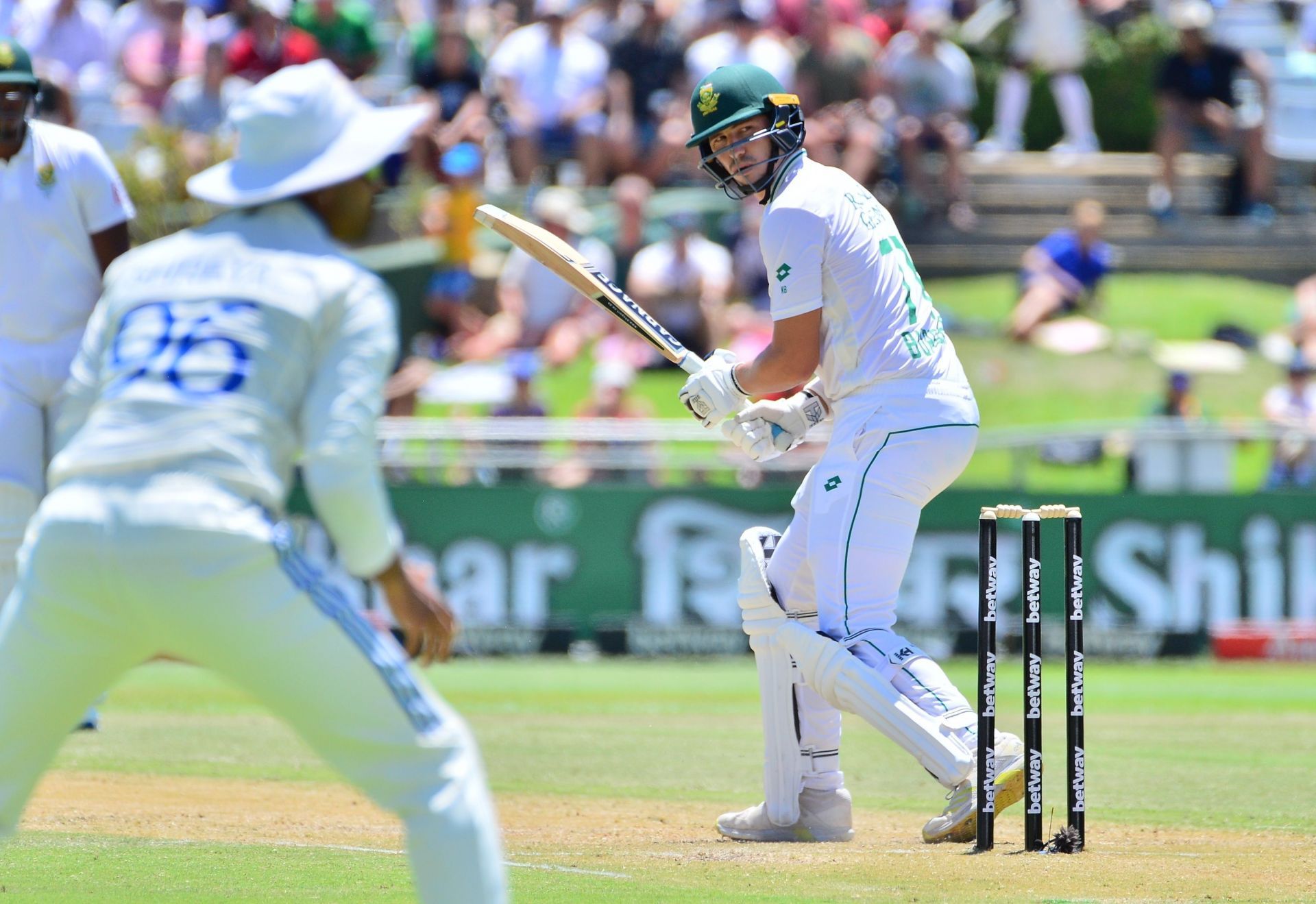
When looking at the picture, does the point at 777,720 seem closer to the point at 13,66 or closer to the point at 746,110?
the point at 746,110

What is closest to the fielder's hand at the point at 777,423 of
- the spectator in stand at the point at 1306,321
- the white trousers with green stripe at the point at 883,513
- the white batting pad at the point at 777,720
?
the white trousers with green stripe at the point at 883,513

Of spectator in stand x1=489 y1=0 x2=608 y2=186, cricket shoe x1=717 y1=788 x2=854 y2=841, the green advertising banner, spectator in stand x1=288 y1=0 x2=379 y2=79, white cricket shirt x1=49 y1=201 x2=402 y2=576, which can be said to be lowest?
the green advertising banner

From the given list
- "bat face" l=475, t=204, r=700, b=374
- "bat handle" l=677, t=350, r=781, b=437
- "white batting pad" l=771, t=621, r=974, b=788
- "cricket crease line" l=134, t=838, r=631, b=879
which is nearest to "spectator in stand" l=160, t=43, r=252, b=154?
"bat face" l=475, t=204, r=700, b=374

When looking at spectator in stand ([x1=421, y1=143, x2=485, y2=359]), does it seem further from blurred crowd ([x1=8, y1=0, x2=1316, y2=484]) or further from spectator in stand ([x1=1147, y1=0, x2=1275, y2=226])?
spectator in stand ([x1=1147, y1=0, x2=1275, y2=226])

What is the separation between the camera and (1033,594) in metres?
5.93

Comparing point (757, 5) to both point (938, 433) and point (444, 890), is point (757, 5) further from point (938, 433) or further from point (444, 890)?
point (444, 890)

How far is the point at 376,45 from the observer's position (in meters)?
18.5

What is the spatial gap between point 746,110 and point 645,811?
265cm

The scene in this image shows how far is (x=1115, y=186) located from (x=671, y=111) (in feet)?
16.1

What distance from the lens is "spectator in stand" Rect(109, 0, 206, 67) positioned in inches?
758

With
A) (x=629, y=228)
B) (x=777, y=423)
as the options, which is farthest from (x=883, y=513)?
(x=629, y=228)

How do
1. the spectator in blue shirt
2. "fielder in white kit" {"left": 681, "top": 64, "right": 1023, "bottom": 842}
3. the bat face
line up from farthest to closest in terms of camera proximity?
the spectator in blue shirt < the bat face < "fielder in white kit" {"left": 681, "top": 64, "right": 1023, "bottom": 842}

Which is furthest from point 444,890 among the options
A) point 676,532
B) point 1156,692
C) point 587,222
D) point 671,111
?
point 671,111

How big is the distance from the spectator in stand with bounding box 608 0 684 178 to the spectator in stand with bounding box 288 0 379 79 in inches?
92.8
